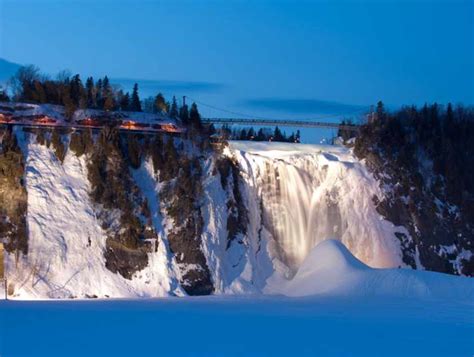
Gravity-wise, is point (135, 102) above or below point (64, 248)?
above

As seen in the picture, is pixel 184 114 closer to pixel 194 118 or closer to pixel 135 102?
pixel 194 118

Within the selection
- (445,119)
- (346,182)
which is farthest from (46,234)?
(445,119)

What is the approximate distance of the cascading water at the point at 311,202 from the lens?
40.8m

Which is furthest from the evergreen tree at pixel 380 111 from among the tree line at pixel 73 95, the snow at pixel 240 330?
the snow at pixel 240 330

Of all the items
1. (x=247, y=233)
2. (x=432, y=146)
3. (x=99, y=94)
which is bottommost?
(x=247, y=233)

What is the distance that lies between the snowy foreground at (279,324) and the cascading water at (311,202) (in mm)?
10279

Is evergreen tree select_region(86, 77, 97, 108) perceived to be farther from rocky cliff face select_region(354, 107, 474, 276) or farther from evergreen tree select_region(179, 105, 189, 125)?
rocky cliff face select_region(354, 107, 474, 276)

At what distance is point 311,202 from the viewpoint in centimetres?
4234

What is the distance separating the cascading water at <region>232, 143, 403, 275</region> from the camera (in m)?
40.8

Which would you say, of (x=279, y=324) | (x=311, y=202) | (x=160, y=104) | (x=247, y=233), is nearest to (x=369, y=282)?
(x=247, y=233)

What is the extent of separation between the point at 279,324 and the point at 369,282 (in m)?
11.4

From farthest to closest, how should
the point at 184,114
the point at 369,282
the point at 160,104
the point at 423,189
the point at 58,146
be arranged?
the point at 160,104 < the point at 423,189 < the point at 184,114 < the point at 58,146 < the point at 369,282

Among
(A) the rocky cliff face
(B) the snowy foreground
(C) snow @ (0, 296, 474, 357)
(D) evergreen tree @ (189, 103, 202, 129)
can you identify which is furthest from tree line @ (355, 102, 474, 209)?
(C) snow @ (0, 296, 474, 357)

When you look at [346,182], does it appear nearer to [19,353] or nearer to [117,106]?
[117,106]
